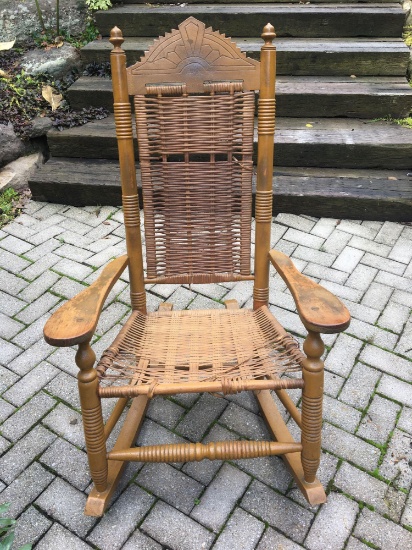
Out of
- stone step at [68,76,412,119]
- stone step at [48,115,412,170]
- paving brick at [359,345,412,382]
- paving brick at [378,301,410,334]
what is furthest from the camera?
stone step at [68,76,412,119]

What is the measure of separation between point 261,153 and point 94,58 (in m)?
2.93

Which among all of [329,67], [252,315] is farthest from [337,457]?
[329,67]

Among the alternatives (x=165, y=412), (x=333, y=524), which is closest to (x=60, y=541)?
(x=165, y=412)

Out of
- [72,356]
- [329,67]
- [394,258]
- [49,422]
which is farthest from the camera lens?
[329,67]

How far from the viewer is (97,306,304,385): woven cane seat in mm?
1550

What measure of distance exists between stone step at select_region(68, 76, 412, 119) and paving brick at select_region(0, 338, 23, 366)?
7.48 ft

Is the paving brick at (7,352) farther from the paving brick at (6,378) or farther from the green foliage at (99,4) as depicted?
the green foliage at (99,4)

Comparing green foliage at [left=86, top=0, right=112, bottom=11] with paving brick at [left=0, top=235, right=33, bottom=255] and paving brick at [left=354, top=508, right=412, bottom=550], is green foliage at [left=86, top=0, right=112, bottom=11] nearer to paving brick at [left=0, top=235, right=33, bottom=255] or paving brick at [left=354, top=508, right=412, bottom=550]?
paving brick at [left=0, top=235, right=33, bottom=255]

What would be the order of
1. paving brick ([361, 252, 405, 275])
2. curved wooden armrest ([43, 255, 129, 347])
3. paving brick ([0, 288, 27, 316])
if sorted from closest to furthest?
1. curved wooden armrest ([43, 255, 129, 347])
2. paving brick ([0, 288, 27, 316])
3. paving brick ([361, 252, 405, 275])

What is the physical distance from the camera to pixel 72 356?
236cm

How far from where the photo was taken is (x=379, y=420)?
6.66ft

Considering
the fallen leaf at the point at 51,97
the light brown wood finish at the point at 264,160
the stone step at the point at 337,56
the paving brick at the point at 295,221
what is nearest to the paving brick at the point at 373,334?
the light brown wood finish at the point at 264,160

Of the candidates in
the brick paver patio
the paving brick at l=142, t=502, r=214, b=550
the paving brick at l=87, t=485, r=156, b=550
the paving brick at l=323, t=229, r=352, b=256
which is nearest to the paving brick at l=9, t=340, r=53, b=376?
the brick paver patio

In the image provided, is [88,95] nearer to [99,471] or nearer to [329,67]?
[329,67]
